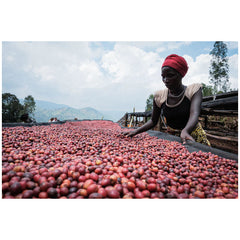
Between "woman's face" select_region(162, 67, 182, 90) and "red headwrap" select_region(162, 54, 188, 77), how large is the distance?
0.06 meters

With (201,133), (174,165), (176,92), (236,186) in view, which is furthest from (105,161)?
(201,133)

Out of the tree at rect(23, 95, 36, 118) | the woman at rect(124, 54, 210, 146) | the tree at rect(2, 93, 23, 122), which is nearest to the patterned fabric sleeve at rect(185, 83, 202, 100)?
the woman at rect(124, 54, 210, 146)

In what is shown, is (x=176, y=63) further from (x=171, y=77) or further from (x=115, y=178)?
(x=115, y=178)

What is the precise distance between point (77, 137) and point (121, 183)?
1646mm

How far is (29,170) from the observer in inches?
45.1

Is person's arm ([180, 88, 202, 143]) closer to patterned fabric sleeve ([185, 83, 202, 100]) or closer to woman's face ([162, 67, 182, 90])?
patterned fabric sleeve ([185, 83, 202, 100])

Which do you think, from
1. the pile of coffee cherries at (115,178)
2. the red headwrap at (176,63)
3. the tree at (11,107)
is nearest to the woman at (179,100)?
the red headwrap at (176,63)

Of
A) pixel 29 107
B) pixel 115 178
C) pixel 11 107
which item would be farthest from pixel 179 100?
pixel 29 107

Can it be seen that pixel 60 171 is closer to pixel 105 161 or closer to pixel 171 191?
pixel 105 161

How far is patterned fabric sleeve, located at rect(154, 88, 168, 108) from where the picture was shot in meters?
2.81

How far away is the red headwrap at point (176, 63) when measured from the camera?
220 centimetres

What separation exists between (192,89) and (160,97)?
0.64 meters

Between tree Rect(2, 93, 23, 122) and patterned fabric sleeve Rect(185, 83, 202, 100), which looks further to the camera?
tree Rect(2, 93, 23, 122)

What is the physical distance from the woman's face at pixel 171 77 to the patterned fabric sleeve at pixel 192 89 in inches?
8.9
